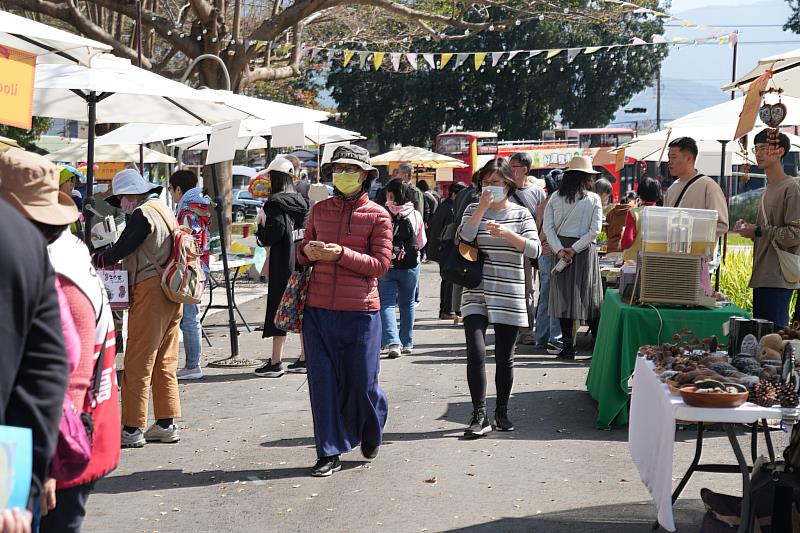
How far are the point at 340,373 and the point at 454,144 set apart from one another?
42748 millimetres

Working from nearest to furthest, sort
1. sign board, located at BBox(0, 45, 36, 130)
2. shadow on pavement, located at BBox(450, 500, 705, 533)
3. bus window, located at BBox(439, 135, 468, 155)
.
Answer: sign board, located at BBox(0, 45, 36, 130) → shadow on pavement, located at BBox(450, 500, 705, 533) → bus window, located at BBox(439, 135, 468, 155)

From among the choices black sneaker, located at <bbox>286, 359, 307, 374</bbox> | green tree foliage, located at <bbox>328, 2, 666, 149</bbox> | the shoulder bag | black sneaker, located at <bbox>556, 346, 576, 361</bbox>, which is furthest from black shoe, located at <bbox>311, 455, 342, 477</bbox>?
green tree foliage, located at <bbox>328, 2, 666, 149</bbox>

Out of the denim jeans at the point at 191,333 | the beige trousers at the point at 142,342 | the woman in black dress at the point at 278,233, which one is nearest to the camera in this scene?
the beige trousers at the point at 142,342

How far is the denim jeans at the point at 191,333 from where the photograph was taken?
9.85 metres

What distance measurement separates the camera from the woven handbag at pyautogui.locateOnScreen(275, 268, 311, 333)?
6680mm

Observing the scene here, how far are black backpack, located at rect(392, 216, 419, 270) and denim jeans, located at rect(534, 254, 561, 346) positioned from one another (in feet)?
4.81

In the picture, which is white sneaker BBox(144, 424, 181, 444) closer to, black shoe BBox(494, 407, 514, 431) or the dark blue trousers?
the dark blue trousers

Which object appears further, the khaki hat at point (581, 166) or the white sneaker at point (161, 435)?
the khaki hat at point (581, 166)

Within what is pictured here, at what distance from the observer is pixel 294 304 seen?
21.9 ft

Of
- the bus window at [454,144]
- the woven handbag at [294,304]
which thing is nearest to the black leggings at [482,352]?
the woven handbag at [294,304]

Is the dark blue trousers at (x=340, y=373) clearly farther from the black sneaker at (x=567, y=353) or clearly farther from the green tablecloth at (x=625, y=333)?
the black sneaker at (x=567, y=353)

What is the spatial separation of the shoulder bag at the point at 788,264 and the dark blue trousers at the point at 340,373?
111 inches

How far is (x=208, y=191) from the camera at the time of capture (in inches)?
931

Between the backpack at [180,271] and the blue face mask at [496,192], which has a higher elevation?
the blue face mask at [496,192]
